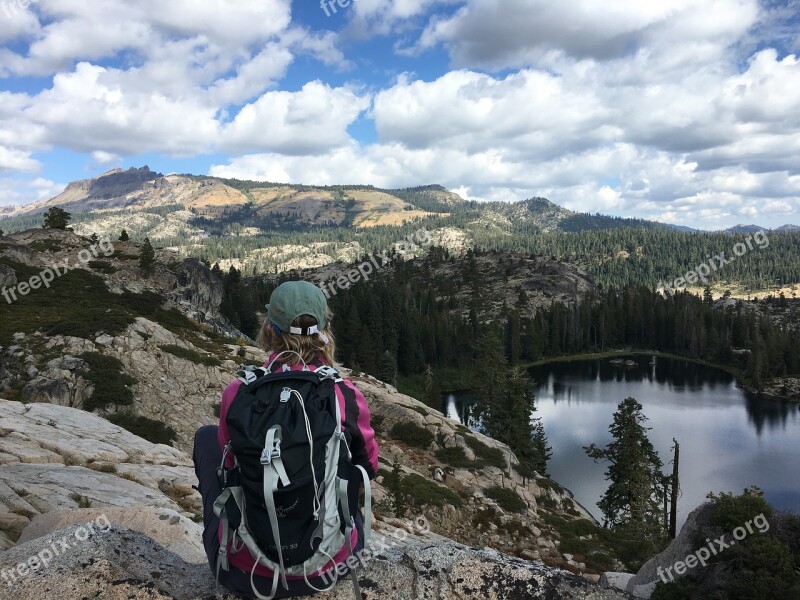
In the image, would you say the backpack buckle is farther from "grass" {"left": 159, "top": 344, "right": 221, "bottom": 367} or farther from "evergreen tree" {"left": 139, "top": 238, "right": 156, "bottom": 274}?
"evergreen tree" {"left": 139, "top": 238, "right": 156, "bottom": 274}

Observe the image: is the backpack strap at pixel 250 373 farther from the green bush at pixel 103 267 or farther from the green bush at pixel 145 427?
the green bush at pixel 103 267

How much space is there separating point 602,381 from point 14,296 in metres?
105

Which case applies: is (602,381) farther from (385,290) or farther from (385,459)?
(385,459)

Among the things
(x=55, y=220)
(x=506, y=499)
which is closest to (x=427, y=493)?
(x=506, y=499)

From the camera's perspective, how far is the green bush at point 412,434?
3728cm

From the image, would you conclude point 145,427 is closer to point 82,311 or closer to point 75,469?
point 75,469

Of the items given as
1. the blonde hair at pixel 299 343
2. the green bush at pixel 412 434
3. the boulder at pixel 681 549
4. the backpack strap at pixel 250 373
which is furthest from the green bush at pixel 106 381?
the boulder at pixel 681 549

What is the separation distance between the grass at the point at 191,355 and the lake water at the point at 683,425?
36967 mm

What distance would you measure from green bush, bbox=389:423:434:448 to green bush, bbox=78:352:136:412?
20.0 meters

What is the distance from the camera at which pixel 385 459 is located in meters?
31.8

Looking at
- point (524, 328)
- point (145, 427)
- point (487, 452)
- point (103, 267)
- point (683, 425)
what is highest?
point (103, 267)

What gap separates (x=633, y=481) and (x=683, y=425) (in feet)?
146

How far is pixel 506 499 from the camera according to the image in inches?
1257

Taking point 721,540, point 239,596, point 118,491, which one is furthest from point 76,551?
point 721,540
